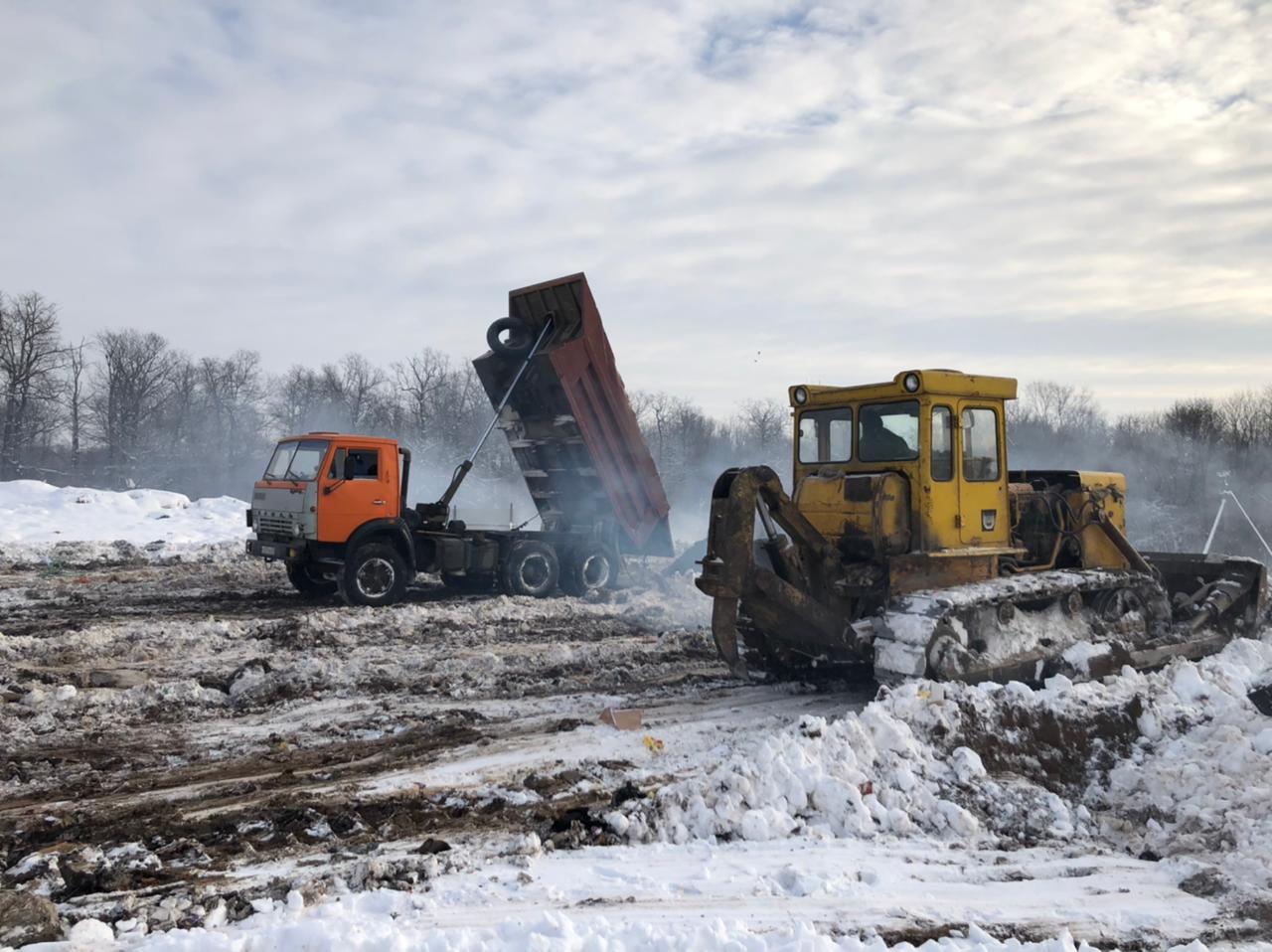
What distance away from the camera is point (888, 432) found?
823 cm

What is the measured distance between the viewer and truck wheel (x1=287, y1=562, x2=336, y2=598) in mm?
13703

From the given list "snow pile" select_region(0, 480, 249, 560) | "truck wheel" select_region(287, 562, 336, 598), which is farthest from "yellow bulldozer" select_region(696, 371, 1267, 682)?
"snow pile" select_region(0, 480, 249, 560)

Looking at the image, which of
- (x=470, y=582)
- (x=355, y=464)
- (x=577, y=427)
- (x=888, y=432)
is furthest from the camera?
(x=470, y=582)

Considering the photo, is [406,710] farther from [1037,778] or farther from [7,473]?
[7,473]

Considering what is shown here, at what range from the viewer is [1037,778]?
247 inches

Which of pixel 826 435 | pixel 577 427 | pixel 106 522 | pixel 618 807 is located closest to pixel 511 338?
pixel 577 427

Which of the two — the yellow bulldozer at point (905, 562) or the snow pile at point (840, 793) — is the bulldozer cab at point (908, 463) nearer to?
the yellow bulldozer at point (905, 562)

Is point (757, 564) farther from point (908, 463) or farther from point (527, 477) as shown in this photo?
point (527, 477)

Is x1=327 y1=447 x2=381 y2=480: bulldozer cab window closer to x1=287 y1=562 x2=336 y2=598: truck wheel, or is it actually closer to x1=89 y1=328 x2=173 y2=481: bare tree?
x1=287 y1=562 x2=336 y2=598: truck wheel

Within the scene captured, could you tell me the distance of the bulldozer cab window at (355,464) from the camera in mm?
12883

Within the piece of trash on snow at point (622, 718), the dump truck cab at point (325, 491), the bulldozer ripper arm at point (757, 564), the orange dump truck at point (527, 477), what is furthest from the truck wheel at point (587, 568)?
the piece of trash on snow at point (622, 718)

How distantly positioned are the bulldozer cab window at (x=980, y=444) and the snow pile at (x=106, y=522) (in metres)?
16.9

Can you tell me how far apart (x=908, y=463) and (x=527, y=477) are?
26.7 ft

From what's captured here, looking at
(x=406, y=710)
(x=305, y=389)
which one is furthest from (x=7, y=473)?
(x=406, y=710)
